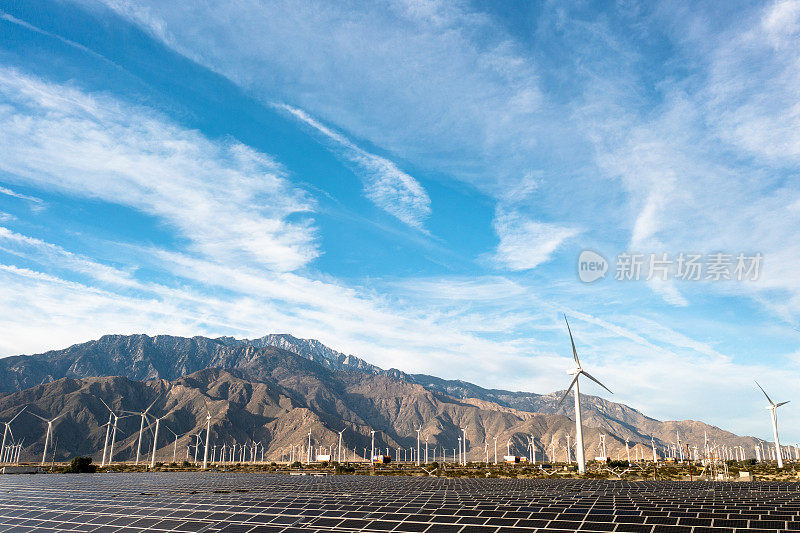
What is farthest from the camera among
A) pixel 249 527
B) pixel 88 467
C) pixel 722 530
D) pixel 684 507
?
pixel 88 467

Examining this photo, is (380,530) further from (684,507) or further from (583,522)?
(684,507)

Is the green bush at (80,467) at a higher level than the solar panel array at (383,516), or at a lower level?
lower

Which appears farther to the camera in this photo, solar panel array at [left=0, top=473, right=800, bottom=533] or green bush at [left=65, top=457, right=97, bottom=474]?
green bush at [left=65, top=457, right=97, bottom=474]

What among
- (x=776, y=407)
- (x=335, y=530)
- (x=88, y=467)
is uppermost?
(x=776, y=407)

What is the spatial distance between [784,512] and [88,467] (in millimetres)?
155402

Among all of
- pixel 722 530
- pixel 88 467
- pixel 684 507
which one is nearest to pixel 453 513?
pixel 722 530

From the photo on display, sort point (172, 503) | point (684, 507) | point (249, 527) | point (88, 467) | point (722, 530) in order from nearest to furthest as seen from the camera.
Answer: point (722, 530) < point (249, 527) < point (684, 507) < point (172, 503) < point (88, 467)

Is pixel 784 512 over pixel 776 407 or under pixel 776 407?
under

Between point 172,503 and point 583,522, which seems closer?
point 583,522

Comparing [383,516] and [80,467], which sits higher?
[383,516]

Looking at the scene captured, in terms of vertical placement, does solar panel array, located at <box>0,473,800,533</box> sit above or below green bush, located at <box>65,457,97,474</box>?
above

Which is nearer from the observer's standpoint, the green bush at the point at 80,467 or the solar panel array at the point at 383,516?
the solar panel array at the point at 383,516

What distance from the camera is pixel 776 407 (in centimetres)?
18838

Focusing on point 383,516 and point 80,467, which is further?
point 80,467
